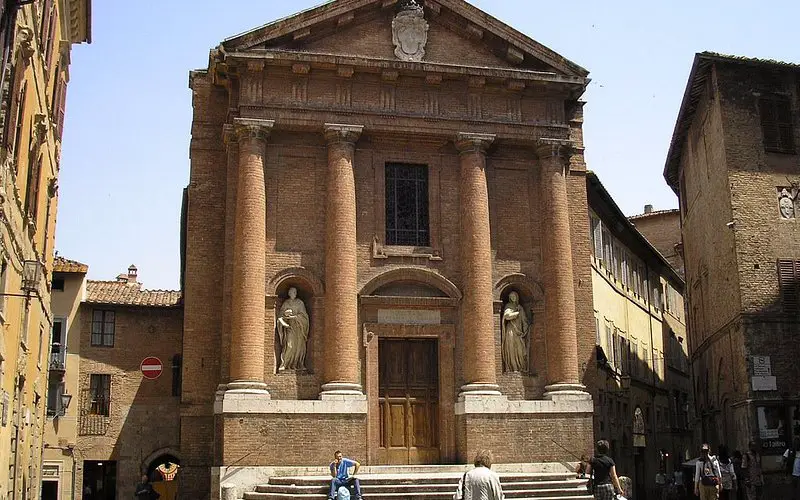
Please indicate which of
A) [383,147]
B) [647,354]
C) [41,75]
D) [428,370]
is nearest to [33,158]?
[41,75]

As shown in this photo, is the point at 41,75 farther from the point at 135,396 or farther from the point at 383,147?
the point at 135,396

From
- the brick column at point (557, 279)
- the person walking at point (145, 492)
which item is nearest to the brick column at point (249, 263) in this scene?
the person walking at point (145, 492)

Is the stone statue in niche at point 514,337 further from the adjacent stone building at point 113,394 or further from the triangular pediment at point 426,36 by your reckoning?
the adjacent stone building at point 113,394

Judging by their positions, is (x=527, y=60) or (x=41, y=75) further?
(x=527, y=60)

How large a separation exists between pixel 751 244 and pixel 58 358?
2232 cm

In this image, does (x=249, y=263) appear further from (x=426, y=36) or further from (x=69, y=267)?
(x=69, y=267)

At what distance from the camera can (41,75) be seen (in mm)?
21031

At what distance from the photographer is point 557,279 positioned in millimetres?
25312

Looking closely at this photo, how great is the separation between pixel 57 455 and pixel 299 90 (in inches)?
631

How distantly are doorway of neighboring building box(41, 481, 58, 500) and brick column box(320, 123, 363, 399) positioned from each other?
14.2m

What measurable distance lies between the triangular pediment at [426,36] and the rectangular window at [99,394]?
13973mm

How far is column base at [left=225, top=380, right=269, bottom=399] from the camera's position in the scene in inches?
906

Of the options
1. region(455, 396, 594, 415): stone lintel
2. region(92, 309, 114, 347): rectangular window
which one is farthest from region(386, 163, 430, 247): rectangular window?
region(92, 309, 114, 347): rectangular window

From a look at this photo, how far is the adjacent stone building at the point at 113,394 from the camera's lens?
107 ft
